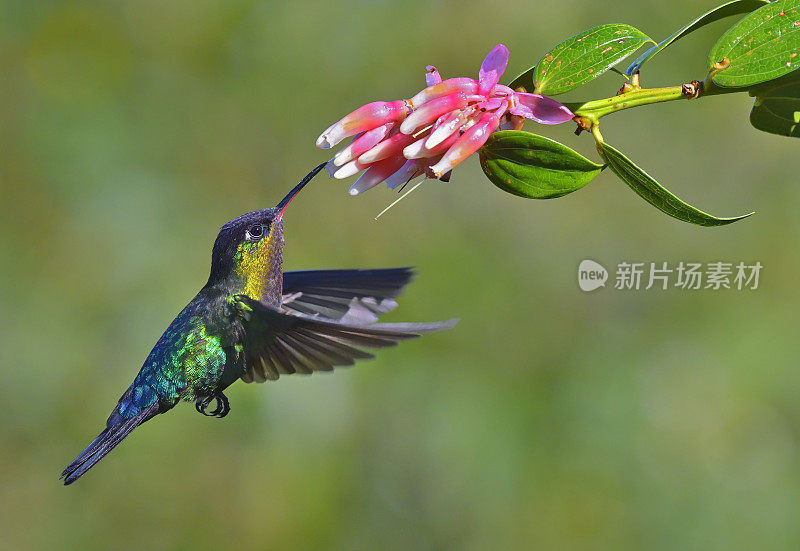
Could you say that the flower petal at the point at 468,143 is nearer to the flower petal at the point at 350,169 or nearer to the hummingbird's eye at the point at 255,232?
the flower petal at the point at 350,169

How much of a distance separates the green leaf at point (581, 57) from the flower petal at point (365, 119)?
0.15 m

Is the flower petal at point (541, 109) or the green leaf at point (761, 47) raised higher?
the green leaf at point (761, 47)

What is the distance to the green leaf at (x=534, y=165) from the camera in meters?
0.84

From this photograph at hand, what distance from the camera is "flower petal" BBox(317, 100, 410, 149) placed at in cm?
90

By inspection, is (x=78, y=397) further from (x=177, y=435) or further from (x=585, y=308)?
(x=585, y=308)

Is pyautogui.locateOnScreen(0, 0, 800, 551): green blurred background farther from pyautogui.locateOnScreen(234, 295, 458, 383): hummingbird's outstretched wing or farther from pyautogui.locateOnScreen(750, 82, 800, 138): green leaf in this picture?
pyautogui.locateOnScreen(750, 82, 800, 138): green leaf

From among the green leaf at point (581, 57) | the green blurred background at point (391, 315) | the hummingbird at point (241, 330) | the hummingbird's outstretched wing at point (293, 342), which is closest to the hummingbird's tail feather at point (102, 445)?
the hummingbird at point (241, 330)

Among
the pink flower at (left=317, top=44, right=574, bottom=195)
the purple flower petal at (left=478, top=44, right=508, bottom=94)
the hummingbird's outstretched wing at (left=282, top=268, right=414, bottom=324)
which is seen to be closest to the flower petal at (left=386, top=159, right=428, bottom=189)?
the pink flower at (left=317, top=44, right=574, bottom=195)

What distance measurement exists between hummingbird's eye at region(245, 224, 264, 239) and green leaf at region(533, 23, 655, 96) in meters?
0.44

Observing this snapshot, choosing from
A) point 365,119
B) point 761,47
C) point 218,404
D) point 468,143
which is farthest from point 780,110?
point 218,404

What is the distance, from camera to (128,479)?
272 centimetres

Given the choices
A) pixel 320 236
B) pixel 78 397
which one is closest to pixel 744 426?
pixel 320 236

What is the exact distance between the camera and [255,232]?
1.14 meters

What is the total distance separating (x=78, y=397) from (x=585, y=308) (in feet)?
5.81
